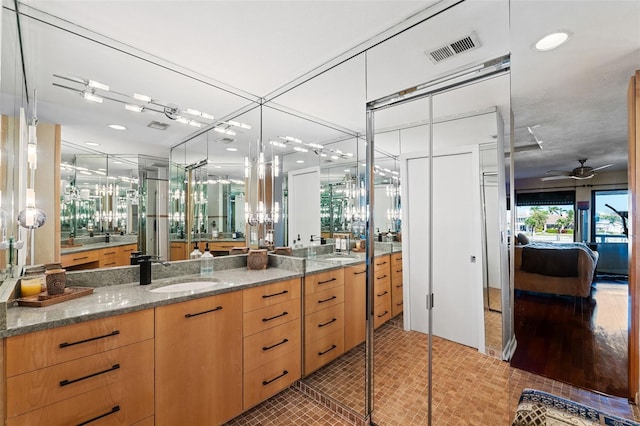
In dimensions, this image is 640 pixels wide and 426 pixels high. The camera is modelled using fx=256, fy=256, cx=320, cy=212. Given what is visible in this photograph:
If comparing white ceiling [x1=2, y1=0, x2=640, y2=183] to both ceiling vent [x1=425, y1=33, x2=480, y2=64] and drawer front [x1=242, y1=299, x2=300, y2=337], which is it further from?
drawer front [x1=242, y1=299, x2=300, y2=337]

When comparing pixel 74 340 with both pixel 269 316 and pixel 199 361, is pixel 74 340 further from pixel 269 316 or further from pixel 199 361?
pixel 269 316

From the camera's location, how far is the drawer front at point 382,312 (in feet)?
6.32

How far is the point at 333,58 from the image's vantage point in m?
1.91

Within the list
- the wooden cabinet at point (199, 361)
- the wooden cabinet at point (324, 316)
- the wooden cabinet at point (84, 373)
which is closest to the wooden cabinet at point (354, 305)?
the wooden cabinet at point (324, 316)

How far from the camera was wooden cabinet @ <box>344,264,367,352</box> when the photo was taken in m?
2.11

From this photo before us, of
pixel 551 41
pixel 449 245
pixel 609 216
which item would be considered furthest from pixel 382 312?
pixel 551 41

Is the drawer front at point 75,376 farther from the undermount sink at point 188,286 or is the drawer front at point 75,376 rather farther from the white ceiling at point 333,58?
the white ceiling at point 333,58

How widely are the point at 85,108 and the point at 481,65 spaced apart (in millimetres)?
2676

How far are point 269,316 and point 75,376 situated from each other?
1.10 metres

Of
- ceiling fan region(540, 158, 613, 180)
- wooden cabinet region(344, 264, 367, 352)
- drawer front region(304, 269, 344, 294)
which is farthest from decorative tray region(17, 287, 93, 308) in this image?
ceiling fan region(540, 158, 613, 180)

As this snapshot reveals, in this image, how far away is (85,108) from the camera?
183cm

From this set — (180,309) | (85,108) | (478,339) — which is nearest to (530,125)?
(478,339)

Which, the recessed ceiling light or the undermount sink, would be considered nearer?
the recessed ceiling light

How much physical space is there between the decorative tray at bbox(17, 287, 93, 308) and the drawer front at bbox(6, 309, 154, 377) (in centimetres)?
34
